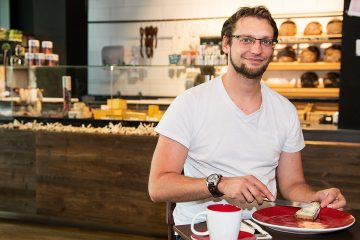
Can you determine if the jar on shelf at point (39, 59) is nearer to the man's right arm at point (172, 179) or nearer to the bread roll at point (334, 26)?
the man's right arm at point (172, 179)

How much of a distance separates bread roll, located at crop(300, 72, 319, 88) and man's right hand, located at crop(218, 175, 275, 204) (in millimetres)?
4673

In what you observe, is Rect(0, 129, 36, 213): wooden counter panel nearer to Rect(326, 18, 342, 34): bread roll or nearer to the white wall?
the white wall

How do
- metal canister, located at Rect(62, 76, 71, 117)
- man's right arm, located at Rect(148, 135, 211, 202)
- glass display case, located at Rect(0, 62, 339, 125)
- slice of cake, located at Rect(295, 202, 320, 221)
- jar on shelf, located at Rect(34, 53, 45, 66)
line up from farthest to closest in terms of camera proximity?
jar on shelf, located at Rect(34, 53, 45, 66), metal canister, located at Rect(62, 76, 71, 117), glass display case, located at Rect(0, 62, 339, 125), man's right arm, located at Rect(148, 135, 211, 202), slice of cake, located at Rect(295, 202, 320, 221)

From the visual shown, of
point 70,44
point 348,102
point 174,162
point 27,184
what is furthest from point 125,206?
point 70,44

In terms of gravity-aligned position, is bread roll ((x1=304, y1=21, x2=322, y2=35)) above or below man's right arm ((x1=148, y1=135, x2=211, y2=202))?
above

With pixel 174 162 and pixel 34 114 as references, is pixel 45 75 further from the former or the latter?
pixel 174 162

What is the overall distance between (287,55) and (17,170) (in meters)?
3.47

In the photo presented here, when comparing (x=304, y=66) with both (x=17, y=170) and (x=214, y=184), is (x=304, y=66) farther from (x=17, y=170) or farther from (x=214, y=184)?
(x=214, y=184)

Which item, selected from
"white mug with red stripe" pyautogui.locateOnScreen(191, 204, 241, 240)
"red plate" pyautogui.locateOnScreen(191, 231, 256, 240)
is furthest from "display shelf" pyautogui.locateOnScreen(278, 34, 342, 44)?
"white mug with red stripe" pyautogui.locateOnScreen(191, 204, 241, 240)

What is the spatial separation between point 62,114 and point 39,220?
→ 1.00 meters

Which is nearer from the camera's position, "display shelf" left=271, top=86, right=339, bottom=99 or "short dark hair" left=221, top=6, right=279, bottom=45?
"short dark hair" left=221, top=6, right=279, bottom=45

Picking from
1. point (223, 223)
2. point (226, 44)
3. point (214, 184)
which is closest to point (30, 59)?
point (226, 44)

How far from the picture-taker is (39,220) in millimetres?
4367

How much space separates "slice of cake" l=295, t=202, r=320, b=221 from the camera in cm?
144
